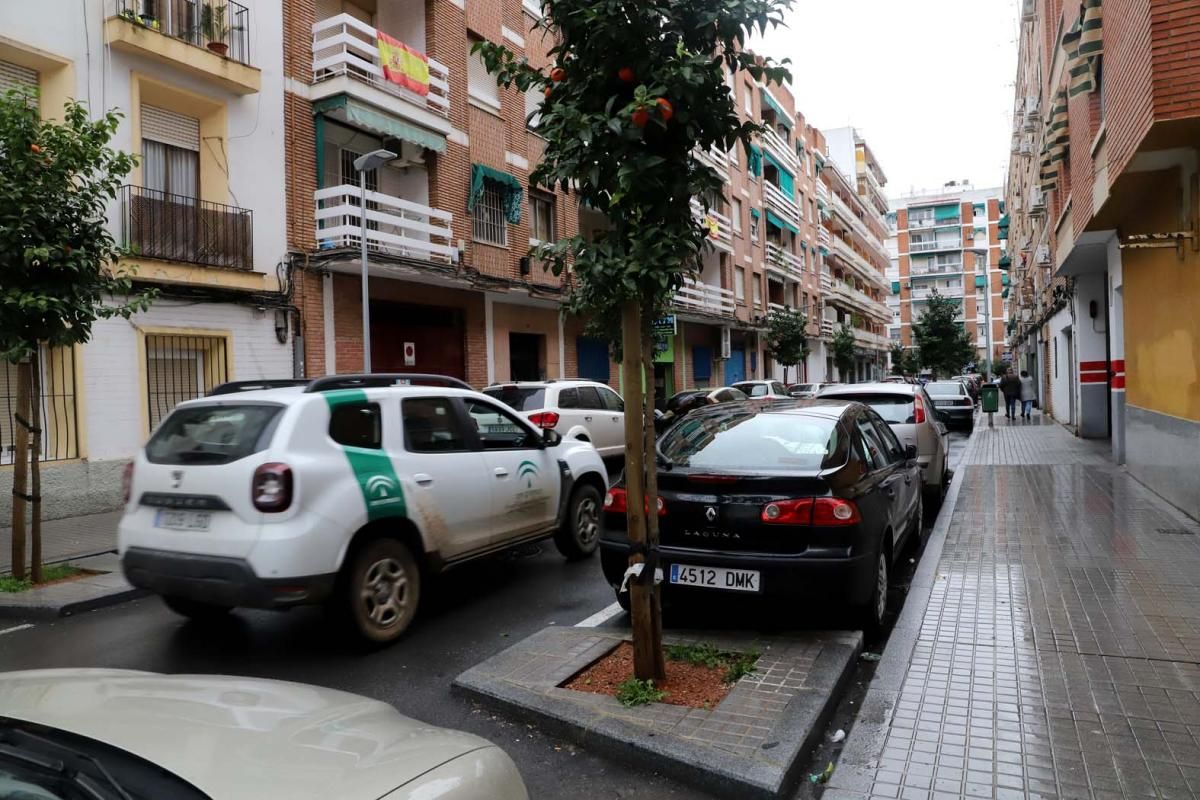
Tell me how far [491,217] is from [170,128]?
26.4 ft

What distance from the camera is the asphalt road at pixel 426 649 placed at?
3.61 metres

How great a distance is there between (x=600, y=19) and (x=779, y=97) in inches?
1704

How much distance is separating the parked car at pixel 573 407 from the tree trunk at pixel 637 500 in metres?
8.02

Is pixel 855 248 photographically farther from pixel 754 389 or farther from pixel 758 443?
pixel 758 443

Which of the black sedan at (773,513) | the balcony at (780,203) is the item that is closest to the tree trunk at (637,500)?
the black sedan at (773,513)

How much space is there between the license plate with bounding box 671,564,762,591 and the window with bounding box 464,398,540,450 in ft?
6.90

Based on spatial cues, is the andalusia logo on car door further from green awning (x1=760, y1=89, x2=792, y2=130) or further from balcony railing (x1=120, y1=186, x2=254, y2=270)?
green awning (x1=760, y1=89, x2=792, y2=130)

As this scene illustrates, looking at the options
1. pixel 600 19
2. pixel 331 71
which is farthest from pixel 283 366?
pixel 600 19

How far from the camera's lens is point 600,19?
152 inches

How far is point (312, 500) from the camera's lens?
4766 millimetres

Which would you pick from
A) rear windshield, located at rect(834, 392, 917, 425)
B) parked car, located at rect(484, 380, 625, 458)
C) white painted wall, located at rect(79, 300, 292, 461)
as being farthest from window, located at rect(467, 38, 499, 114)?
rear windshield, located at rect(834, 392, 917, 425)

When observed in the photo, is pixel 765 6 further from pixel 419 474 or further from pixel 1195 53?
pixel 1195 53

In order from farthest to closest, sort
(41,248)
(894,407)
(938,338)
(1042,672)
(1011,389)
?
(938,338), (1011,389), (894,407), (41,248), (1042,672)

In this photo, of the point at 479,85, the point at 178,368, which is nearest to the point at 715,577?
the point at 178,368
